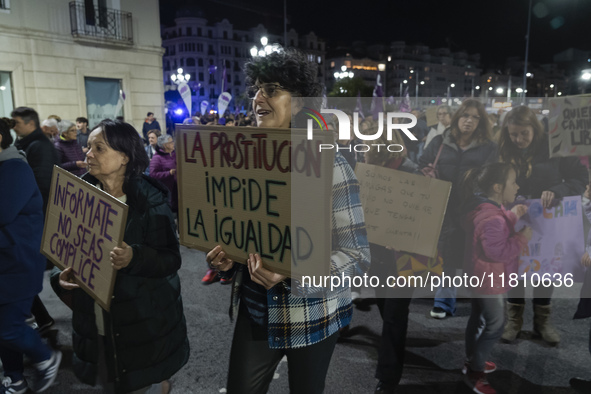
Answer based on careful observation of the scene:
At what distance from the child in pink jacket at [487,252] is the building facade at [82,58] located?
1275 centimetres

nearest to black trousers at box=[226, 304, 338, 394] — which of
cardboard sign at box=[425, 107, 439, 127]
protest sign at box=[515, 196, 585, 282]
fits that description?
protest sign at box=[515, 196, 585, 282]

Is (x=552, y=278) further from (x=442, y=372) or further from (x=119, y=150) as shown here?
(x=119, y=150)

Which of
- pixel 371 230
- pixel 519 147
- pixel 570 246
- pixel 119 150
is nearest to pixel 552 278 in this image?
pixel 570 246

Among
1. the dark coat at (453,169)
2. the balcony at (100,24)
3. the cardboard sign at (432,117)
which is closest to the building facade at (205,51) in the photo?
the balcony at (100,24)

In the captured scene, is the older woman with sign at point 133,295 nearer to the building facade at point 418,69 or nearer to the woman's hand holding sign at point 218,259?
the woman's hand holding sign at point 218,259

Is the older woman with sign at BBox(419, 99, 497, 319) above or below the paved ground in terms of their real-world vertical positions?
above

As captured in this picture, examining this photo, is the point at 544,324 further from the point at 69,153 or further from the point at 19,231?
the point at 69,153

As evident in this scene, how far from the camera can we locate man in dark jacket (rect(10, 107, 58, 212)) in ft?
17.0

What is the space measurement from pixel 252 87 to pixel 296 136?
68 centimetres

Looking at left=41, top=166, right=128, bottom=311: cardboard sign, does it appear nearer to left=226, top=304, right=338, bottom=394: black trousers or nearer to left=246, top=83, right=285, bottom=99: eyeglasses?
left=226, top=304, right=338, bottom=394: black trousers

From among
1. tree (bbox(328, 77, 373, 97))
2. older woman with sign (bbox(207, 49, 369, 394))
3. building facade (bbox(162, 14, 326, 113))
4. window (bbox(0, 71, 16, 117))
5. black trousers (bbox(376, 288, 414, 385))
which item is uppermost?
building facade (bbox(162, 14, 326, 113))

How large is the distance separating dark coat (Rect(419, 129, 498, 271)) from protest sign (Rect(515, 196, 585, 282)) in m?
0.59

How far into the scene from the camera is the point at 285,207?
1.71 meters

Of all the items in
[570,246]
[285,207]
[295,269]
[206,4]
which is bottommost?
[570,246]
